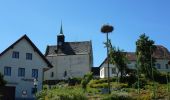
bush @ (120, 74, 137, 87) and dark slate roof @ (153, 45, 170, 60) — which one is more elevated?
dark slate roof @ (153, 45, 170, 60)

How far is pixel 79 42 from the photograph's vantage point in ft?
322

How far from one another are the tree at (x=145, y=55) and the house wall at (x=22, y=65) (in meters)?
15.9

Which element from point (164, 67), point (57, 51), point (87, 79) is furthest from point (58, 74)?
point (87, 79)

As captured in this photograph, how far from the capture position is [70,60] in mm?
95438

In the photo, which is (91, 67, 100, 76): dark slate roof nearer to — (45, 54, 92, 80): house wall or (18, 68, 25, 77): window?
(45, 54, 92, 80): house wall

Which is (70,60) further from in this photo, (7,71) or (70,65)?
(7,71)

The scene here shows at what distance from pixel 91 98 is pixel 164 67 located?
1965 inches

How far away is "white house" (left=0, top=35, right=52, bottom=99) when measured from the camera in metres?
62.2

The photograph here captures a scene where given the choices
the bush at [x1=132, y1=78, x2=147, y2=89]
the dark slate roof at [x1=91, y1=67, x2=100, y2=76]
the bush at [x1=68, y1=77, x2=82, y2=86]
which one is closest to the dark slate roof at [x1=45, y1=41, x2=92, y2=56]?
the dark slate roof at [x1=91, y1=67, x2=100, y2=76]

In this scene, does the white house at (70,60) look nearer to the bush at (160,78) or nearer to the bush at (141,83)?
the bush at (160,78)

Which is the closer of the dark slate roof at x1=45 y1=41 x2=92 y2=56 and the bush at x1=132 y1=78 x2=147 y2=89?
the bush at x1=132 y1=78 x2=147 y2=89

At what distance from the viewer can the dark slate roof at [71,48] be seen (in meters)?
95.6

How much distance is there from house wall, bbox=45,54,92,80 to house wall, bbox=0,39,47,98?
1185 inches

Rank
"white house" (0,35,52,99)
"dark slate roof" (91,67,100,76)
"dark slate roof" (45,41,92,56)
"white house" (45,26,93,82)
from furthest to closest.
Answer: "dark slate roof" (91,67,100,76)
"dark slate roof" (45,41,92,56)
"white house" (45,26,93,82)
"white house" (0,35,52,99)
